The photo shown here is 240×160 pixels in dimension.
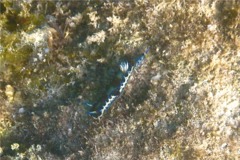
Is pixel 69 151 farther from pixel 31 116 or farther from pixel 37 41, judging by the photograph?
pixel 37 41

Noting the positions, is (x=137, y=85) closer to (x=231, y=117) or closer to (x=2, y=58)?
(x=231, y=117)

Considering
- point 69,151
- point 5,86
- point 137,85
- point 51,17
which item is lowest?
point 69,151

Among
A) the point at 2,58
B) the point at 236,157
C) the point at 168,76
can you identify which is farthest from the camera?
the point at 2,58

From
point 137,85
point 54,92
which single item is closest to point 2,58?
point 54,92

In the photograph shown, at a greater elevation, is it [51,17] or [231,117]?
[51,17]

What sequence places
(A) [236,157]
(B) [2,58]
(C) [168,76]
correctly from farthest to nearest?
(B) [2,58] < (C) [168,76] < (A) [236,157]

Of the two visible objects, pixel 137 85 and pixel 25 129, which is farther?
pixel 25 129
